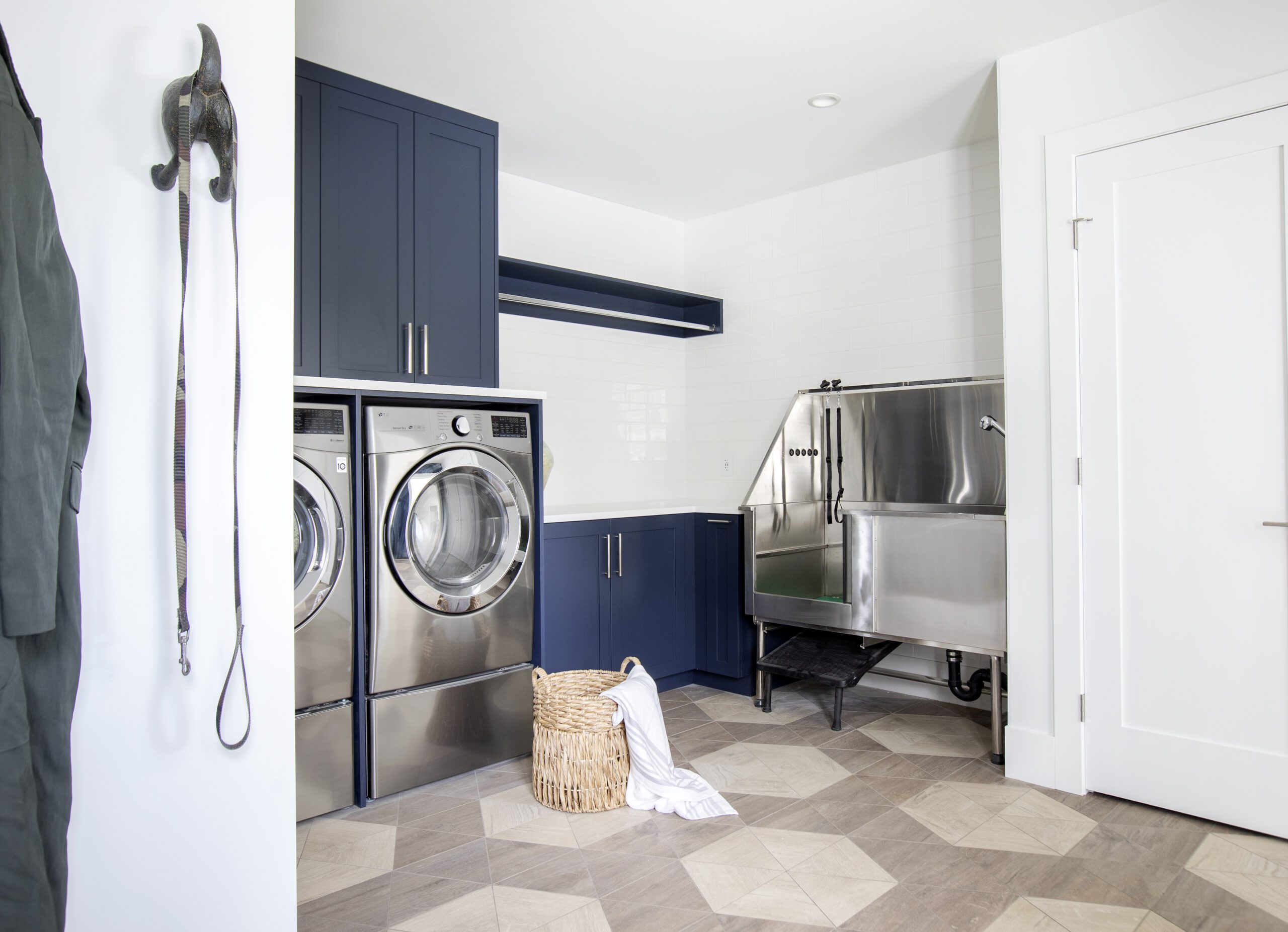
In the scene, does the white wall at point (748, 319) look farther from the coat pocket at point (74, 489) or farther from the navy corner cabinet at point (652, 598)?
the coat pocket at point (74, 489)

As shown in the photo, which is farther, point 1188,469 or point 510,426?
point 510,426

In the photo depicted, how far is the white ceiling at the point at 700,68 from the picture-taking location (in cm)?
255

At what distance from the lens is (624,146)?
3631mm

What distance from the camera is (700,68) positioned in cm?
293

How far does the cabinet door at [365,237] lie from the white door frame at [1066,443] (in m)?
2.29

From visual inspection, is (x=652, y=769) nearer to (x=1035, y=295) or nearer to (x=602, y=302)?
(x=1035, y=295)

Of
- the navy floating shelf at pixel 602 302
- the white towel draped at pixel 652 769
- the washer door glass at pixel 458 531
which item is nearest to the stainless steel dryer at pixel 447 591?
the washer door glass at pixel 458 531

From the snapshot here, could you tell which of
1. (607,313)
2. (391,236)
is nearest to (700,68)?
(391,236)

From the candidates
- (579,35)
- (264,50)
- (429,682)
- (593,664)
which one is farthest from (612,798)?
(579,35)

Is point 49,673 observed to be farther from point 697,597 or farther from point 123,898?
point 697,597

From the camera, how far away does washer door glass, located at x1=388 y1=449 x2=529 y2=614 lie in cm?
268

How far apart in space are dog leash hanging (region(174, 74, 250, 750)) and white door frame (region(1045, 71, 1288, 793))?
8.13 feet

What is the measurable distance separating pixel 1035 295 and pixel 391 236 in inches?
90.8

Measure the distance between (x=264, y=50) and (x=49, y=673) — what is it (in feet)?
3.49
